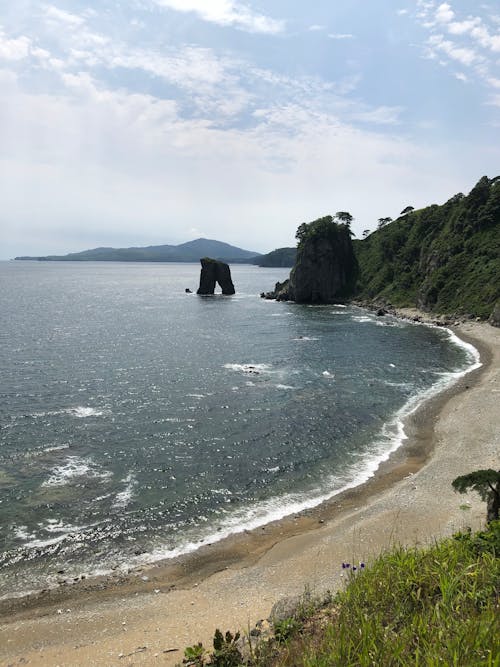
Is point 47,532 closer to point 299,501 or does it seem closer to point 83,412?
point 299,501

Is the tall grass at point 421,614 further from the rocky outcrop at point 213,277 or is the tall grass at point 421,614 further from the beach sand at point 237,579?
the rocky outcrop at point 213,277

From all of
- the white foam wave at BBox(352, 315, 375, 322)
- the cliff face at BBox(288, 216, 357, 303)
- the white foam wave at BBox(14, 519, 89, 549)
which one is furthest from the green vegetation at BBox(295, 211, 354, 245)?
the white foam wave at BBox(14, 519, 89, 549)

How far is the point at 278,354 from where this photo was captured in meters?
71.6

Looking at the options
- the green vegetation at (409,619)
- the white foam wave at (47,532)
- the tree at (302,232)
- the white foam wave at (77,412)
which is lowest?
the white foam wave at (47,532)

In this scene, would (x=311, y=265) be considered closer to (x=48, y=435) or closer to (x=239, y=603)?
(x=48, y=435)

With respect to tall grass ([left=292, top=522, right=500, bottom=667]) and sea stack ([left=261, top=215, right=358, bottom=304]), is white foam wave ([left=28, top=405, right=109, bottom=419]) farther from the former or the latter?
sea stack ([left=261, top=215, right=358, bottom=304])

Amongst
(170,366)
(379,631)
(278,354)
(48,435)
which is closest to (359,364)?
(278,354)

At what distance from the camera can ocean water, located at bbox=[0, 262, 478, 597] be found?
25.9 m

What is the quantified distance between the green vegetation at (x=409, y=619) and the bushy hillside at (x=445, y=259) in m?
95.5

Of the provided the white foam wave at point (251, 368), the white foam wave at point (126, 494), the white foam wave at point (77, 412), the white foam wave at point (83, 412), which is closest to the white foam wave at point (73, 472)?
the white foam wave at point (126, 494)

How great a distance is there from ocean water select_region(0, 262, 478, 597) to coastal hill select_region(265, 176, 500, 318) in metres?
30.4

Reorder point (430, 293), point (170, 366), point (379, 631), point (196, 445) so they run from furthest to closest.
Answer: point (430, 293), point (170, 366), point (196, 445), point (379, 631)

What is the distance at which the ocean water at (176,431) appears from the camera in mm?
25938

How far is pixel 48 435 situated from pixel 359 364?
1717 inches
